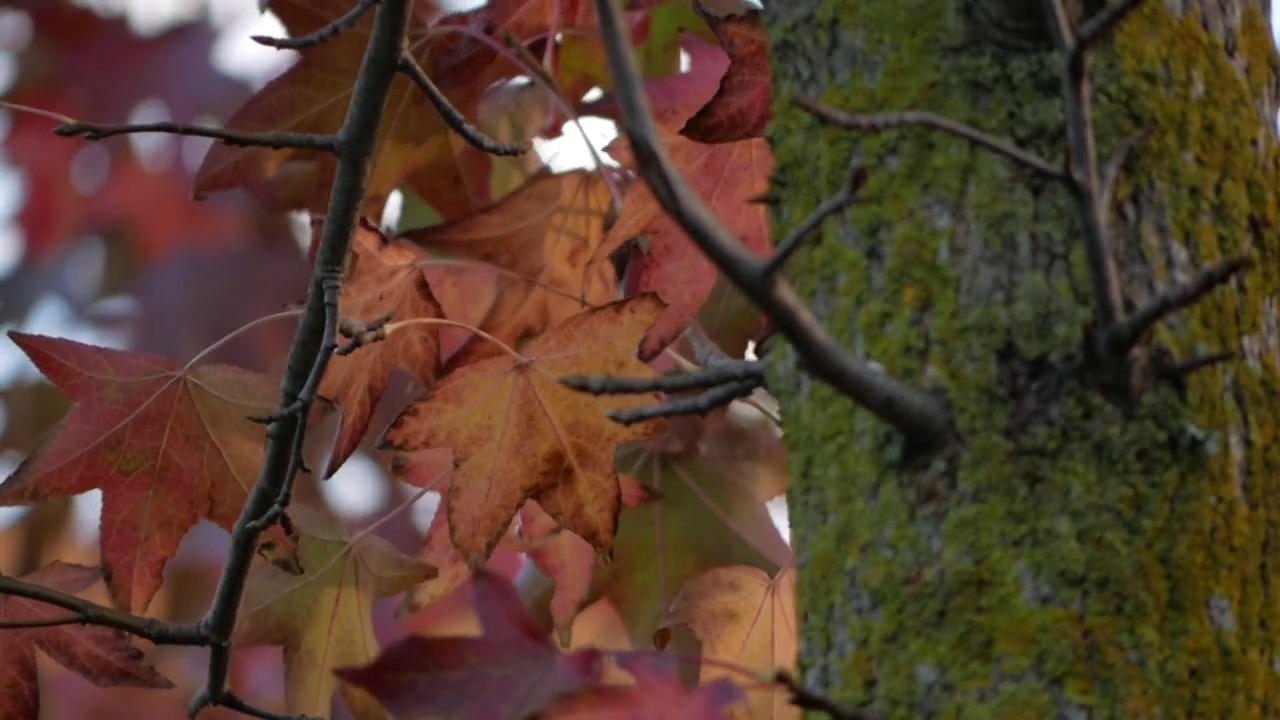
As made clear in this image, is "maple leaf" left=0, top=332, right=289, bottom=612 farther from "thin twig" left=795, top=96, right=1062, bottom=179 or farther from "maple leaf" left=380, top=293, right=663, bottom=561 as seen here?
"thin twig" left=795, top=96, right=1062, bottom=179

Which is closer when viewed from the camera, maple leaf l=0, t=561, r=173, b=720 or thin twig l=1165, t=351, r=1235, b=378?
thin twig l=1165, t=351, r=1235, b=378

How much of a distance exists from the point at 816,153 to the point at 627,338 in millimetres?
350

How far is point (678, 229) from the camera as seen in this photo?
45.3 inches

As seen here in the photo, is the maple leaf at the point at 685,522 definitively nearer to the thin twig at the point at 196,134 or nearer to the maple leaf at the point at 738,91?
the maple leaf at the point at 738,91

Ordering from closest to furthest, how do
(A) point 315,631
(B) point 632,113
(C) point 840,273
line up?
1. (B) point 632,113
2. (C) point 840,273
3. (A) point 315,631

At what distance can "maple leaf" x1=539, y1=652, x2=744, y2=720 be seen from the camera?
68 cm

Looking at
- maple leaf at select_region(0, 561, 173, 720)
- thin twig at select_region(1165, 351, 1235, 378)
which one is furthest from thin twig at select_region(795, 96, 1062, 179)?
maple leaf at select_region(0, 561, 173, 720)

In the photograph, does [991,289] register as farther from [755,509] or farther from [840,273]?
[755,509]

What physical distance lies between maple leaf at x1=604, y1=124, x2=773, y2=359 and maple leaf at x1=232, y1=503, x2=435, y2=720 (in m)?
0.38

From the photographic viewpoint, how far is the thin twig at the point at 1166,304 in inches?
22.4

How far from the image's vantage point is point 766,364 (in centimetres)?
82

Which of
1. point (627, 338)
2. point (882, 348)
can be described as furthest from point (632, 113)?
point (627, 338)

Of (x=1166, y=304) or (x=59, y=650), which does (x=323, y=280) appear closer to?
(x=59, y=650)

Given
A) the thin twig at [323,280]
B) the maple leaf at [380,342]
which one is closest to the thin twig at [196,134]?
the thin twig at [323,280]
